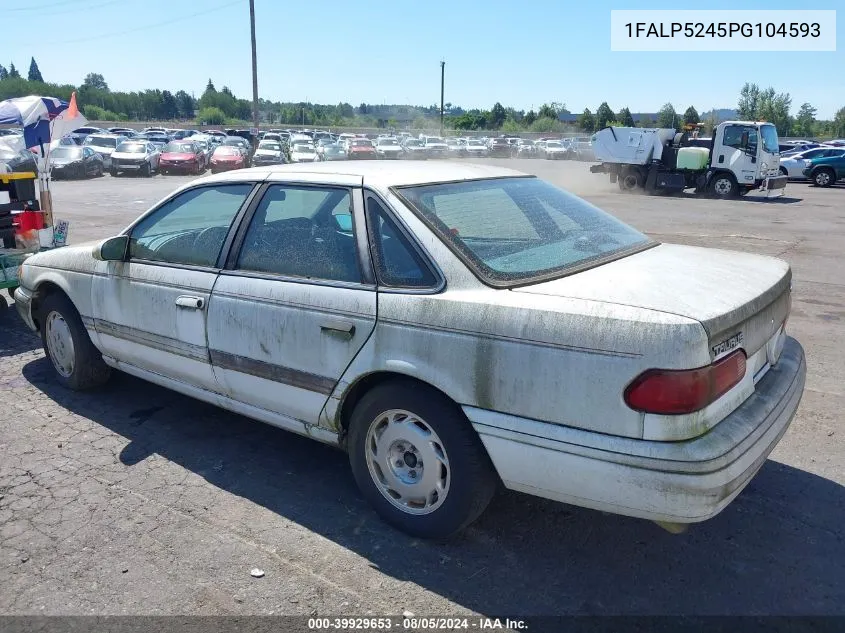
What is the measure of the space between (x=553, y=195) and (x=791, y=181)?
31484 mm

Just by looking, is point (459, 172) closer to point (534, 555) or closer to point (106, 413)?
point (534, 555)

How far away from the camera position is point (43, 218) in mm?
7223

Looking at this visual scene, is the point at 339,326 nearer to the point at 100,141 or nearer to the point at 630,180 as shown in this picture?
the point at 630,180

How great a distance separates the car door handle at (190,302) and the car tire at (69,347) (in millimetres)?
1289

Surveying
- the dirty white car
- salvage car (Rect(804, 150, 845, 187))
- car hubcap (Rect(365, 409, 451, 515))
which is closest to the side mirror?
the dirty white car

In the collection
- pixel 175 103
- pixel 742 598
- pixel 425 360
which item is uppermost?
pixel 175 103

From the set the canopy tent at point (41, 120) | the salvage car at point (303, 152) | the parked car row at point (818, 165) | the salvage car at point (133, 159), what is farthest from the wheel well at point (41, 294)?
the salvage car at point (303, 152)

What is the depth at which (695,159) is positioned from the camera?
77.6 feet

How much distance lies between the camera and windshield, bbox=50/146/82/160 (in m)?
27.6

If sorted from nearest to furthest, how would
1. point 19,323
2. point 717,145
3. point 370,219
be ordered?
point 370,219
point 19,323
point 717,145

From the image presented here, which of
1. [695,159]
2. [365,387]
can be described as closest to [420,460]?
[365,387]

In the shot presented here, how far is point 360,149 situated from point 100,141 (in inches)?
528

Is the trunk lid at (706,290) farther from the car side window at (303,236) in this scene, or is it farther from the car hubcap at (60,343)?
the car hubcap at (60,343)

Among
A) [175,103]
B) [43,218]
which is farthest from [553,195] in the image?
[175,103]
